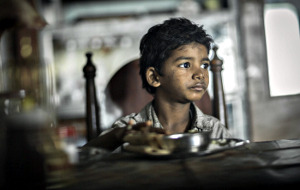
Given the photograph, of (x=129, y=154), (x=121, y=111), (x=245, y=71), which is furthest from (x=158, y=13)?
(x=129, y=154)

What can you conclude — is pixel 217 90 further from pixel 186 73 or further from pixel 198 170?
pixel 198 170

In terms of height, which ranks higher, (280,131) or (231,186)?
(231,186)

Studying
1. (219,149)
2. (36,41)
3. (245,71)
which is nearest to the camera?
(219,149)

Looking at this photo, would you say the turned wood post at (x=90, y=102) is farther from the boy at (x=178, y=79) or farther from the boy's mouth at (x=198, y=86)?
the boy's mouth at (x=198, y=86)

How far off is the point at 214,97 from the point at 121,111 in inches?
11.4

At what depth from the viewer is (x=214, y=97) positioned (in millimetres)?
1008

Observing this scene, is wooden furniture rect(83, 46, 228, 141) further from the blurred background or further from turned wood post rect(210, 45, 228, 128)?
the blurred background

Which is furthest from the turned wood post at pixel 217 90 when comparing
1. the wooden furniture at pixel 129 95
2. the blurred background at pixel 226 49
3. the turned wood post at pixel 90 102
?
the blurred background at pixel 226 49

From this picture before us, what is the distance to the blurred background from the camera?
1968 millimetres

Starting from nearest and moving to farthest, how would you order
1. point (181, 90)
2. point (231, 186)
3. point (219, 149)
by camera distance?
point (231, 186) < point (219, 149) < point (181, 90)

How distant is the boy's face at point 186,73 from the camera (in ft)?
2.86

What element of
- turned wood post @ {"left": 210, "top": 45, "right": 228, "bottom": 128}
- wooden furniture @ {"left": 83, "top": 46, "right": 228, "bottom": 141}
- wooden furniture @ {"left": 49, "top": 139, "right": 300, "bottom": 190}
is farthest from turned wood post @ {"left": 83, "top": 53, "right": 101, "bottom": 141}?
wooden furniture @ {"left": 49, "top": 139, "right": 300, "bottom": 190}

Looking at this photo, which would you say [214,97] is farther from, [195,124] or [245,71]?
[245,71]

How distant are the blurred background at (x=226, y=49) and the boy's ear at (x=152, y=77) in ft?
3.16
